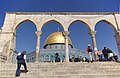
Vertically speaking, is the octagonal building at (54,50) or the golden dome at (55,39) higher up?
the golden dome at (55,39)

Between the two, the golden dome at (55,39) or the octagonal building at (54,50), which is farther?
the golden dome at (55,39)

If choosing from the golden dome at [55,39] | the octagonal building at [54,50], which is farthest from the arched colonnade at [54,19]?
the golden dome at [55,39]

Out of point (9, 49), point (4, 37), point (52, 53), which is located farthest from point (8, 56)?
point (52, 53)

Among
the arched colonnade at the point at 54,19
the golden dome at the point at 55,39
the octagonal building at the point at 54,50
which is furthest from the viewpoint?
the golden dome at the point at 55,39

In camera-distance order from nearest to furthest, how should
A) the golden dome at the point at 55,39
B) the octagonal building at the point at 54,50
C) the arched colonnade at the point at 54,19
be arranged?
the arched colonnade at the point at 54,19 → the octagonal building at the point at 54,50 → the golden dome at the point at 55,39

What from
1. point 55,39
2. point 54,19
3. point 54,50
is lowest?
point 54,50

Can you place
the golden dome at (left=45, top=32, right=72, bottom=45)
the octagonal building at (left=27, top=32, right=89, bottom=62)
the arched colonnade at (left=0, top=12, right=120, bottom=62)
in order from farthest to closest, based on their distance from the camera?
1. the golden dome at (left=45, top=32, right=72, bottom=45)
2. the octagonal building at (left=27, top=32, right=89, bottom=62)
3. the arched colonnade at (left=0, top=12, right=120, bottom=62)

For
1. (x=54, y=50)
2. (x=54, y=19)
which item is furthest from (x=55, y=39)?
(x=54, y=19)

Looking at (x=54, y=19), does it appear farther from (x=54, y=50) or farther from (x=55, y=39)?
(x=55, y=39)

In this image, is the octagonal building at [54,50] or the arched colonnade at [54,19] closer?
the arched colonnade at [54,19]

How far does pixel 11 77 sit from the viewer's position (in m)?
8.52

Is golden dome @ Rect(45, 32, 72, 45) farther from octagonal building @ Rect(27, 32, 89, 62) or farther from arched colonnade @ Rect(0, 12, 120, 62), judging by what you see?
arched colonnade @ Rect(0, 12, 120, 62)

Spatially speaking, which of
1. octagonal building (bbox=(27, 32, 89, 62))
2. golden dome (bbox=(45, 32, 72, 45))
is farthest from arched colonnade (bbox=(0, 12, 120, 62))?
golden dome (bbox=(45, 32, 72, 45))

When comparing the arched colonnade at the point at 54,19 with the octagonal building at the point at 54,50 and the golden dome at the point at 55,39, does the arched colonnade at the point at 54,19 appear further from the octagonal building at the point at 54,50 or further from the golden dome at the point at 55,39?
the golden dome at the point at 55,39
